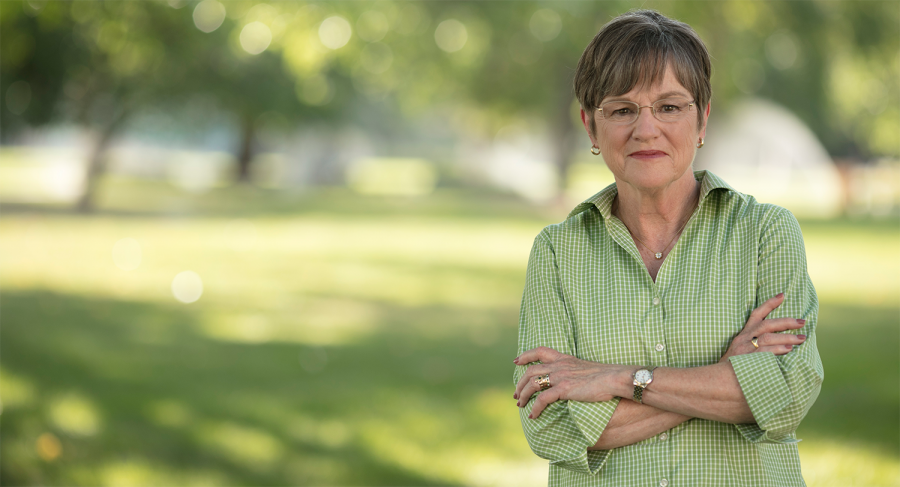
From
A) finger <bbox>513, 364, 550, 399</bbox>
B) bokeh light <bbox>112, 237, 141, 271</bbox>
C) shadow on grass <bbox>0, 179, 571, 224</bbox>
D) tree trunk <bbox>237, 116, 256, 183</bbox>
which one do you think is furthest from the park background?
tree trunk <bbox>237, 116, 256, 183</bbox>

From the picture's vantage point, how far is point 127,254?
57.6ft

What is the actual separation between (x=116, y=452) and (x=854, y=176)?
110 feet

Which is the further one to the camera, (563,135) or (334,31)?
(563,135)

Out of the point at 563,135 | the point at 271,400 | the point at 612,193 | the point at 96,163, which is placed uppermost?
the point at 563,135

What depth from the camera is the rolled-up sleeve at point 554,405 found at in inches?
109

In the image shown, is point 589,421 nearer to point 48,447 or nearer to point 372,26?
point 48,447

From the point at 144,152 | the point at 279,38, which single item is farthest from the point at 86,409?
the point at 144,152

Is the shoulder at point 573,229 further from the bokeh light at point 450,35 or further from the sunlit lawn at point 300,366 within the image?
the bokeh light at point 450,35

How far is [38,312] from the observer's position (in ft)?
37.3

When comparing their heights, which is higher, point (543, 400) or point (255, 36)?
point (255, 36)

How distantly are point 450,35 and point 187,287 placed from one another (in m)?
7.18

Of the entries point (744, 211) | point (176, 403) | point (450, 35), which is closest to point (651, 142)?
point (744, 211)

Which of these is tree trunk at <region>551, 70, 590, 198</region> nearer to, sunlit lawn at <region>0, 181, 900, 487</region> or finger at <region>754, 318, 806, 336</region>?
sunlit lawn at <region>0, 181, 900, 487</region>

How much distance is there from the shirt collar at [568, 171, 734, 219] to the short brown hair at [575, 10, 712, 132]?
20 cm
